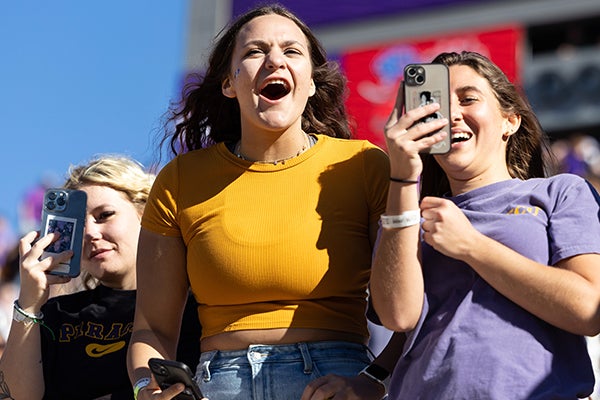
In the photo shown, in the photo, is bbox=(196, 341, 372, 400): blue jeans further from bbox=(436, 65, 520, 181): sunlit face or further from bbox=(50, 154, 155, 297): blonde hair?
bbox=(50, 154, 155, 297): blonde hair

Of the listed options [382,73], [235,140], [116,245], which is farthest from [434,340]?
[382,73]

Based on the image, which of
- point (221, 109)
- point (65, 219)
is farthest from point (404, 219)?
point (65, 219)

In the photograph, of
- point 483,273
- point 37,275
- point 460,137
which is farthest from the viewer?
point 37,275

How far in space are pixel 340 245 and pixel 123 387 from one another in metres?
0.99

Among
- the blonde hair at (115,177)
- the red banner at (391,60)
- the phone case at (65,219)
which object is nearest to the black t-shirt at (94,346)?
the phone case at (65,219)

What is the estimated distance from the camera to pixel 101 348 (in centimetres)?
368

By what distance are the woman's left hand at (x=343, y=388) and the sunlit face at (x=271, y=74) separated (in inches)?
29.5

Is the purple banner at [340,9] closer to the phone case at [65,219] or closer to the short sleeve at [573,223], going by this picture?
the phone case at [65,219]

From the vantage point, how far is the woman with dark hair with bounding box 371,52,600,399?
2715 millimetres

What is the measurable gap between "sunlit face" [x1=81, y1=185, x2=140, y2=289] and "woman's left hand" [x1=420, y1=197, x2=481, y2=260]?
1.39 m

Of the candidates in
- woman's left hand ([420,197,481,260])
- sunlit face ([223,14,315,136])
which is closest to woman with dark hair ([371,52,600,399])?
woman's left hand ([420,197,481,260])

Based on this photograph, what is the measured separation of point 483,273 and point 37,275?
1515 millimetres

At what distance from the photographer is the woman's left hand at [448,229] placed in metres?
2.76

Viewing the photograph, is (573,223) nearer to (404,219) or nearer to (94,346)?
(404,219)
